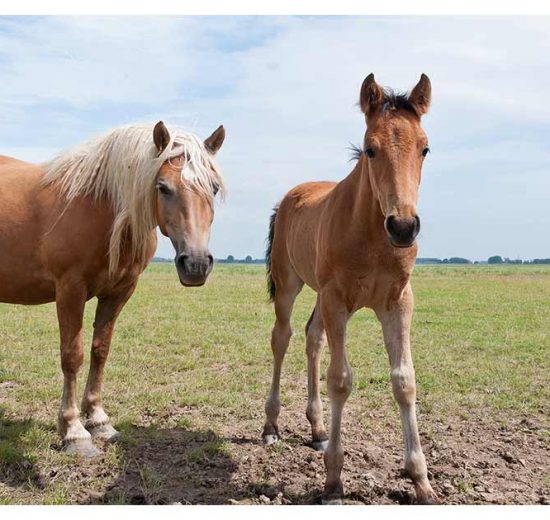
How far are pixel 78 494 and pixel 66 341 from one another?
139 centimetres

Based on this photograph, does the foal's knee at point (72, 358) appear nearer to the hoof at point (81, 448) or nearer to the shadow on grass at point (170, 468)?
the hoof at point (81, 448)

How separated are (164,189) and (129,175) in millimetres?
546

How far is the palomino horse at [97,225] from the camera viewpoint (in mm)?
4480

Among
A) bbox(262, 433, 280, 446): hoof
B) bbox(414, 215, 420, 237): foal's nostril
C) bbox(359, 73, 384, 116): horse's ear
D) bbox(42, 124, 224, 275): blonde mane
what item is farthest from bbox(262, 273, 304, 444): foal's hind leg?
bbox(414, 215, 420, 237): foal's nostril

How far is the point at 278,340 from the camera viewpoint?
5.80 meters

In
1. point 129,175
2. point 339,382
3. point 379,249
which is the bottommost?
point 339,382

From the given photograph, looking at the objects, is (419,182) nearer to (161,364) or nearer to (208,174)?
(208,174)

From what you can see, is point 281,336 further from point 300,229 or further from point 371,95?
point 371,95

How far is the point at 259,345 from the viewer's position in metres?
9.96

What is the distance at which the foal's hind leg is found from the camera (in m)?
5.44

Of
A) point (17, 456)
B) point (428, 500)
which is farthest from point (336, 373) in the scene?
point (17, 456)

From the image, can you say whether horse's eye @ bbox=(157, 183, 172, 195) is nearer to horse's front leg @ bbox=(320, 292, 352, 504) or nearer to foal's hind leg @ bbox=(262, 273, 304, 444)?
horse's front leg @ bbox=(320, 292, 352, 504)

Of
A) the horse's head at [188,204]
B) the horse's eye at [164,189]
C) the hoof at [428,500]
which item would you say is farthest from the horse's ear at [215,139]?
the hoof at [428,500]

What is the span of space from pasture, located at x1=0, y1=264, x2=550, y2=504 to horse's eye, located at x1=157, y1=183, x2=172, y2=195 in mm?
2245
